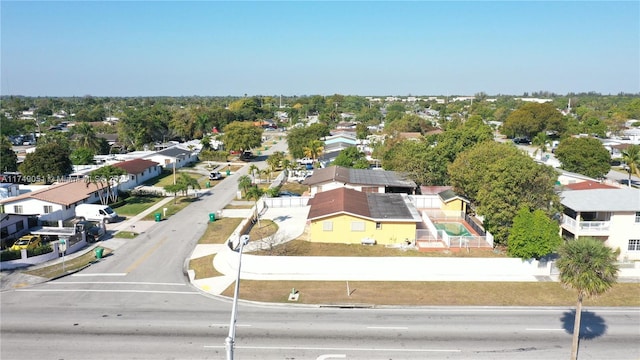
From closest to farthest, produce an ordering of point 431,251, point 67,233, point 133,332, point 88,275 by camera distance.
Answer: point 133,332
point 88,275
point 431,251
point 67,233

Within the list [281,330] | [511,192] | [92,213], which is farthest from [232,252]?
[511,192]

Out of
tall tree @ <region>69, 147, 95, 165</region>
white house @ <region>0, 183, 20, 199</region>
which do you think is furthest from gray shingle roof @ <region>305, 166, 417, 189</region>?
tall tree @ <region>69, 147, 95, 165</region>

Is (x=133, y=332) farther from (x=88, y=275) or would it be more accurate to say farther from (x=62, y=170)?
(x=62, y=170)

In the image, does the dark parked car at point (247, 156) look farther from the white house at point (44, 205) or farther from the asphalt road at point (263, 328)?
the asphalt road at point (263, 328)

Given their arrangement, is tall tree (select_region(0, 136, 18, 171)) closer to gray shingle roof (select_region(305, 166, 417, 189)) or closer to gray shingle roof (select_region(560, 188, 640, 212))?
gray shingle roof (select_region(305, 166, 417, 189))

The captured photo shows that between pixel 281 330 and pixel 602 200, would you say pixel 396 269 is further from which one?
pixel 602 200

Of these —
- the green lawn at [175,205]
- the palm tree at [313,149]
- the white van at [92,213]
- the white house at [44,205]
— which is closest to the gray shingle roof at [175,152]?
the palm tree at [313,149]

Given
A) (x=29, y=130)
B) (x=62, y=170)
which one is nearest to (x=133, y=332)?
(x=62, y=170)
